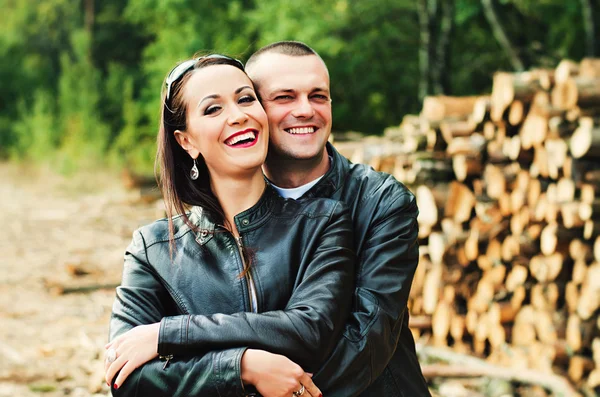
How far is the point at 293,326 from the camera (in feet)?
6.44

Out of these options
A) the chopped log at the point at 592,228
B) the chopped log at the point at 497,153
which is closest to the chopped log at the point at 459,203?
→ the chopped log at the point at 497,153

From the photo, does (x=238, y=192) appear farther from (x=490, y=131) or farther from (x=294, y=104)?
(x=490, y=131)

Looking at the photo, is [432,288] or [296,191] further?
[432,288]

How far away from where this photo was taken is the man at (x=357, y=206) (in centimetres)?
210

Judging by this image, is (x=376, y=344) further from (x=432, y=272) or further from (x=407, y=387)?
(x=432, y=272)

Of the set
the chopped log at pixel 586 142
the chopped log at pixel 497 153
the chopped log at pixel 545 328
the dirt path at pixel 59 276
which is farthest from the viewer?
the chopped log at pixel 497 153

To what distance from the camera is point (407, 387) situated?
2318 millimetres

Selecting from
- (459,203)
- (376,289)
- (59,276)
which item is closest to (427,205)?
(459,203)

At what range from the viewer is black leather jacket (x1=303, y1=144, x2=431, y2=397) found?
2.07 metres

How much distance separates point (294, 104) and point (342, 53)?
11.8 meters

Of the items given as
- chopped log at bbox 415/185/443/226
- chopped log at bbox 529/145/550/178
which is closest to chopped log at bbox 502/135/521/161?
chopped log at bbox 529/145/550/178

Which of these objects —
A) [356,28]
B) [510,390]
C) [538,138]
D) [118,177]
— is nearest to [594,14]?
[356,28]

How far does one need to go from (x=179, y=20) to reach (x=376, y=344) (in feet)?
48.5

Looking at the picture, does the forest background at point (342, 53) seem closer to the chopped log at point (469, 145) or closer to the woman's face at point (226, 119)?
the chopped log at point (469, 145)
